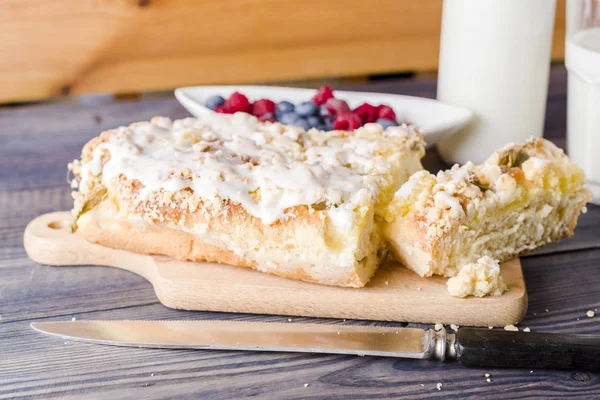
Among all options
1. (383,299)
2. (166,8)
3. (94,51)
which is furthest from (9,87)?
(383,299)

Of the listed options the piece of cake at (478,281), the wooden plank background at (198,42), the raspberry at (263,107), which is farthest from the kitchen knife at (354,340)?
the wooden plank background at (198,42)

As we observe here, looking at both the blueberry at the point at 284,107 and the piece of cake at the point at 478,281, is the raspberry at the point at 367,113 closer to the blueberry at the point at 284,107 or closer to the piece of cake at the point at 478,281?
the blueberry at the point at 284,107

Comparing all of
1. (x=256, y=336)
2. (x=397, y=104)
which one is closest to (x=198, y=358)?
(x=256, y=336)

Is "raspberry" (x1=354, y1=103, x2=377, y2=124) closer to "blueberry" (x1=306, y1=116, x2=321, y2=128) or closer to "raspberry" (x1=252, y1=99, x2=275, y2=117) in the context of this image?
"blueberry" (x1=306, y1=116, x2=321, y2=128)

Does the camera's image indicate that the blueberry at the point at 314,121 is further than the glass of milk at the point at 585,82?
Yes

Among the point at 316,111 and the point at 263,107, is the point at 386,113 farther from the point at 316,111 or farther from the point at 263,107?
the point at 263,107

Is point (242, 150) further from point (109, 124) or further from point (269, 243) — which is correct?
point (109, 124)

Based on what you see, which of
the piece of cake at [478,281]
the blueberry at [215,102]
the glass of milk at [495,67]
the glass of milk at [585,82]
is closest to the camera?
the piece of cake at [478,281]
